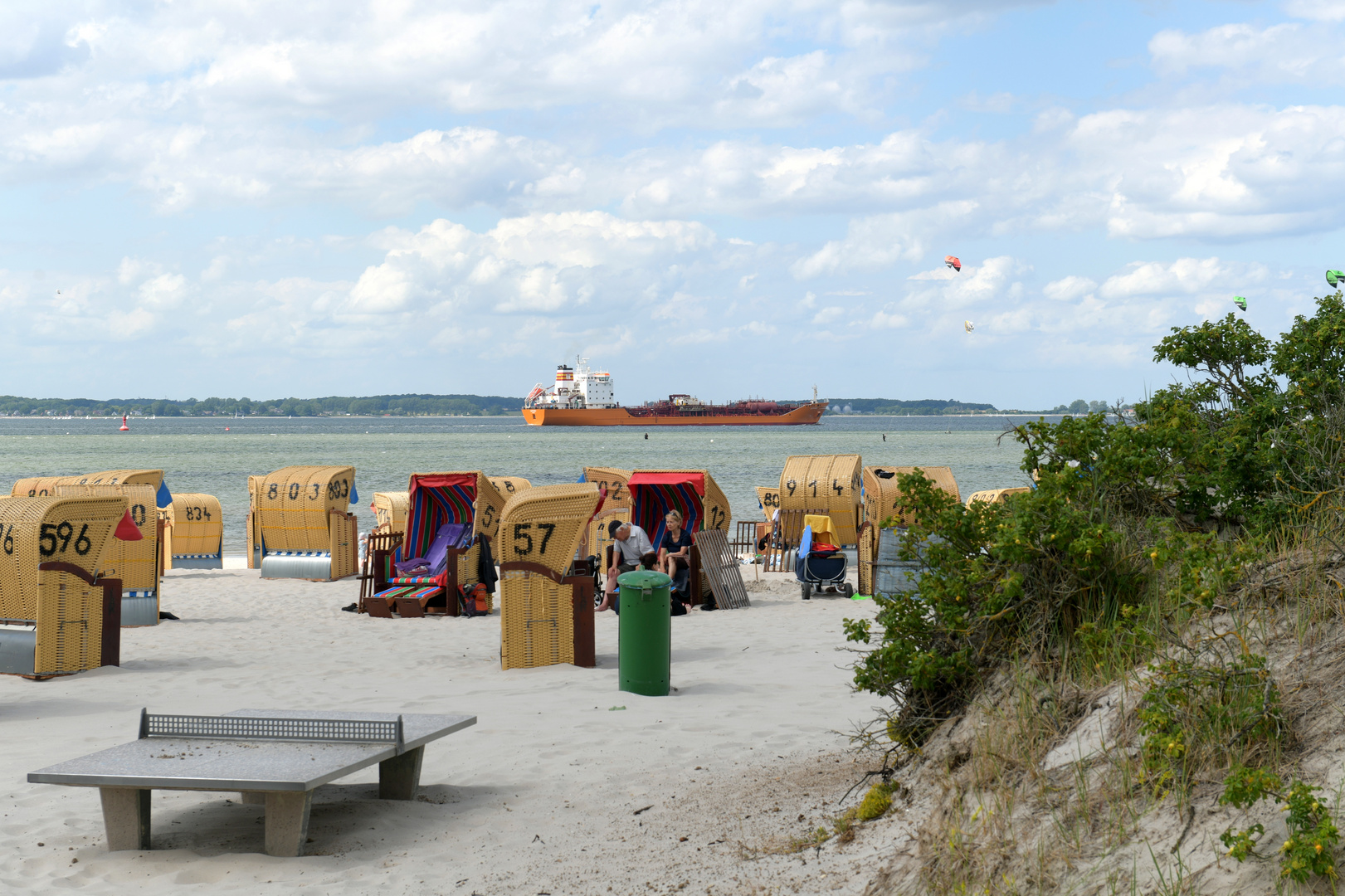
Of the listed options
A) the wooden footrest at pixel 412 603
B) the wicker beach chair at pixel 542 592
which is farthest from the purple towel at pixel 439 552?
the wicker beach chair at pixel 542 592

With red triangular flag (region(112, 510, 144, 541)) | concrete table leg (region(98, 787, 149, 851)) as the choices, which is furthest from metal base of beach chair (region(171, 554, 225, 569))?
concrete table leg (region(98, 787, 149, 851))

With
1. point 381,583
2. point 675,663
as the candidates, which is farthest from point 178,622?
point 675,663

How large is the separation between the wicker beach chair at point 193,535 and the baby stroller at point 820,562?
10526 mm

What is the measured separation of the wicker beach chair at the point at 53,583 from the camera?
28.9 ft

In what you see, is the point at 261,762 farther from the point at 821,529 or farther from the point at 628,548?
the point at 821,529

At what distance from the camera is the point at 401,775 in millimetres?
5352

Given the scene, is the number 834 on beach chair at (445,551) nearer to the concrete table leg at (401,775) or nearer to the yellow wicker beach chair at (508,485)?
the yellow wicker beach chair at (508,485)

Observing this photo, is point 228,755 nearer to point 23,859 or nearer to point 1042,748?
point 23,859

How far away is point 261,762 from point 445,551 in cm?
908

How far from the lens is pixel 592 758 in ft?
19.7

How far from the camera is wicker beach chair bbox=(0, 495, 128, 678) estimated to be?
882cm

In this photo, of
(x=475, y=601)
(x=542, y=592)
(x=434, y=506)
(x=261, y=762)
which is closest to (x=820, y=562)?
(x=475, y=601)

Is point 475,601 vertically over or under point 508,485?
under

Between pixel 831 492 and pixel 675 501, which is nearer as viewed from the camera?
pixel 675 501
